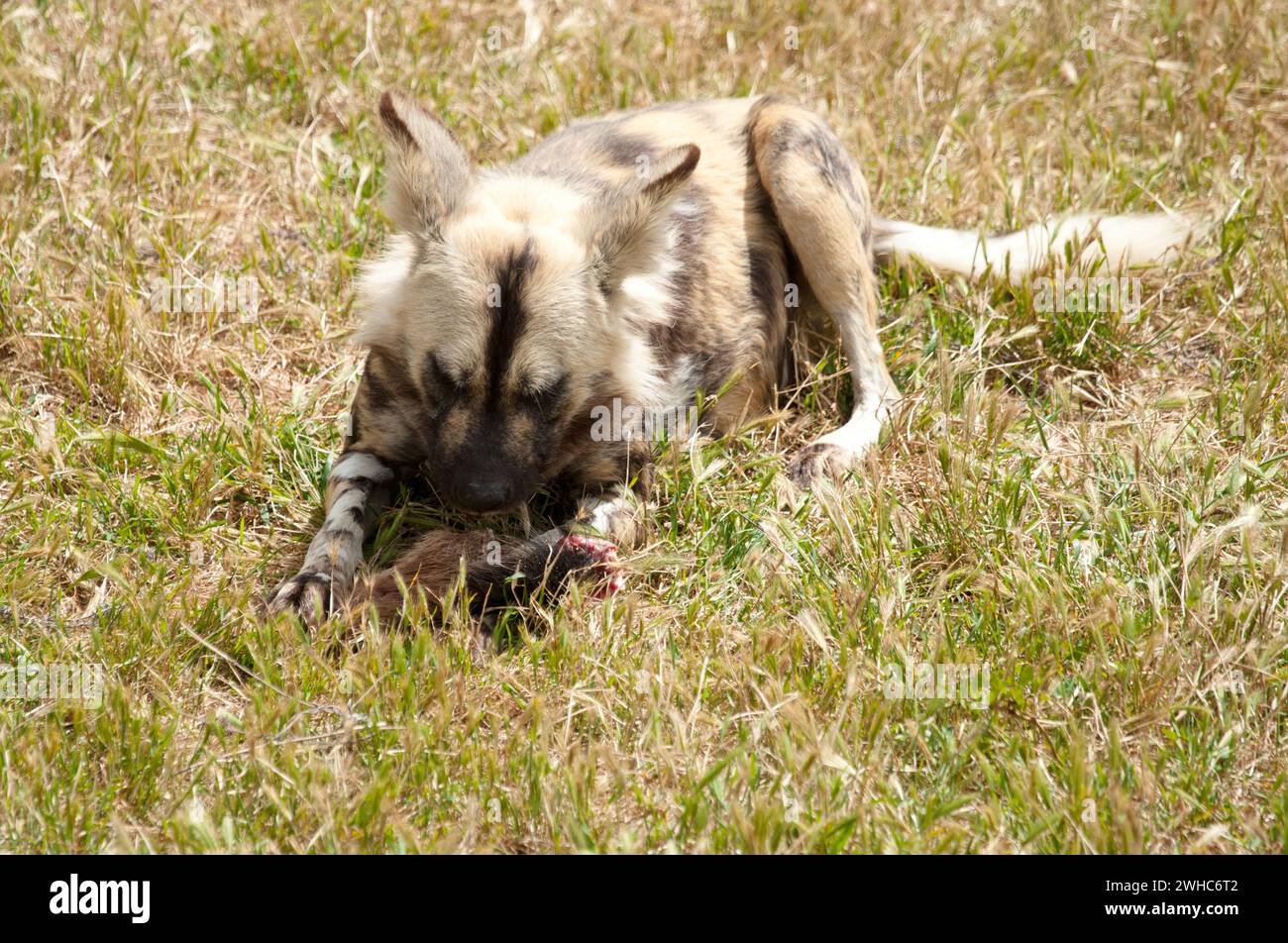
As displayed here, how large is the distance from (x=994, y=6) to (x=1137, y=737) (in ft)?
16.9

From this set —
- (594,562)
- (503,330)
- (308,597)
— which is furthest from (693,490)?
(308,597)

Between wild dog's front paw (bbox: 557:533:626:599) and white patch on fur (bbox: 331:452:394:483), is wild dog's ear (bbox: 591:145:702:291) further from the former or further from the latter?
white patch on fur (bbox: 331:452:394:483)

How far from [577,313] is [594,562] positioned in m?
0.77

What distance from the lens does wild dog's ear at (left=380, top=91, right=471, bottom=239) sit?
12.7ft

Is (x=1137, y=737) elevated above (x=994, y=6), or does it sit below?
below

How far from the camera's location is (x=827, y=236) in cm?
482

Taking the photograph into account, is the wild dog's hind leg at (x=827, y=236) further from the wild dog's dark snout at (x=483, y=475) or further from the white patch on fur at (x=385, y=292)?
the white patch on fur at (x=385, y=292)

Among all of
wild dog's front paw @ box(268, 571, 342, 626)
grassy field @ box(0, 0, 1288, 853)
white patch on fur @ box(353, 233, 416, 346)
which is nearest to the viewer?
grassy field @ box(0, 0, 1288, 853)

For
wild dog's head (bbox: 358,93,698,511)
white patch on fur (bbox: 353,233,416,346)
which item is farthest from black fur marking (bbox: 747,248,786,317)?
white patch on fur (bbox: 353,233,416,346)

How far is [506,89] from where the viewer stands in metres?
6.23

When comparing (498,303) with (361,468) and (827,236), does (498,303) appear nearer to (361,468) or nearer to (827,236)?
(361,468)
